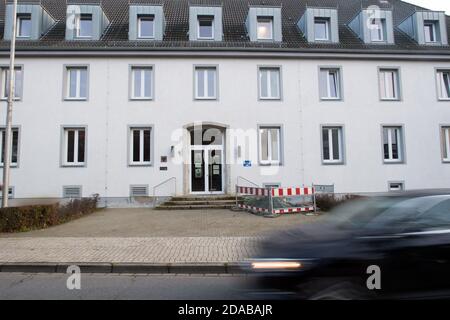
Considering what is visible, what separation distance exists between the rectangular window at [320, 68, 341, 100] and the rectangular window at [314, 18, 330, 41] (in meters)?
2.20

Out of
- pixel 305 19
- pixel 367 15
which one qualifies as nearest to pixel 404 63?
pixel 367 15

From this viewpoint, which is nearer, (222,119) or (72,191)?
(72,191)

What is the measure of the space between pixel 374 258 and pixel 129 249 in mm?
5444

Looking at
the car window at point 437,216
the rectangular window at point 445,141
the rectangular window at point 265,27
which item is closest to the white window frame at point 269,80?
the rectangular window at point 265,27

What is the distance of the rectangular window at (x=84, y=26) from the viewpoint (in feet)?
59.3

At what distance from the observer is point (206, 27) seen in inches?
736

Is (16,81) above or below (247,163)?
above

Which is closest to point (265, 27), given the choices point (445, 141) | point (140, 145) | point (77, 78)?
point (140, 145)

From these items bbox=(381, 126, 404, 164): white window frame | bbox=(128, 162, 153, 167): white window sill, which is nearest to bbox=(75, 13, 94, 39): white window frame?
bbox=(128, 162, 153, 167): white window sill

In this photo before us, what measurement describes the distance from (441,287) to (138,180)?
14487mm

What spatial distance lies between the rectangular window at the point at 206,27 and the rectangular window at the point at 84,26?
5.69 metres

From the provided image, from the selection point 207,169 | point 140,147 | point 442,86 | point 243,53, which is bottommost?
point 207,169

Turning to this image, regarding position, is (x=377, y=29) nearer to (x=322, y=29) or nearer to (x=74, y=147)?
(x=322, y=29)

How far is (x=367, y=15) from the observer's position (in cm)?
1888
